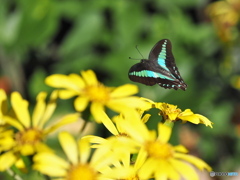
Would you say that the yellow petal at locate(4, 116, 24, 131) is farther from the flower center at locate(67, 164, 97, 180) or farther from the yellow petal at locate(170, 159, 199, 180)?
the yellow petal at locate(170, 159, 199, 180)

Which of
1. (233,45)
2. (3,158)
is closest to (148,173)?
(3,158)

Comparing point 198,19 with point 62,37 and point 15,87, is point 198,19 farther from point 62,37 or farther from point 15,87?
point 15,87

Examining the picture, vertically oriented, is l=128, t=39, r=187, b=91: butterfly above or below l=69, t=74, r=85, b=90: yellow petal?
above

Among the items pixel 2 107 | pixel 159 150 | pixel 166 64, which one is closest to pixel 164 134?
pixel 159 150

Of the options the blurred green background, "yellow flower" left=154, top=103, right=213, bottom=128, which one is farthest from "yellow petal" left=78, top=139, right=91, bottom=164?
the blurred green background

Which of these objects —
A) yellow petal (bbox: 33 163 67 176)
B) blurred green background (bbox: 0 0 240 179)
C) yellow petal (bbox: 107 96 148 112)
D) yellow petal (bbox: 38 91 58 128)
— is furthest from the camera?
blurred green background (bbox: 0 0 240 179)

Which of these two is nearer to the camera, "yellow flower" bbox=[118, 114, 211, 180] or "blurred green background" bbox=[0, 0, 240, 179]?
"yellow flower" bbox=[118, 114, 211, 180]
